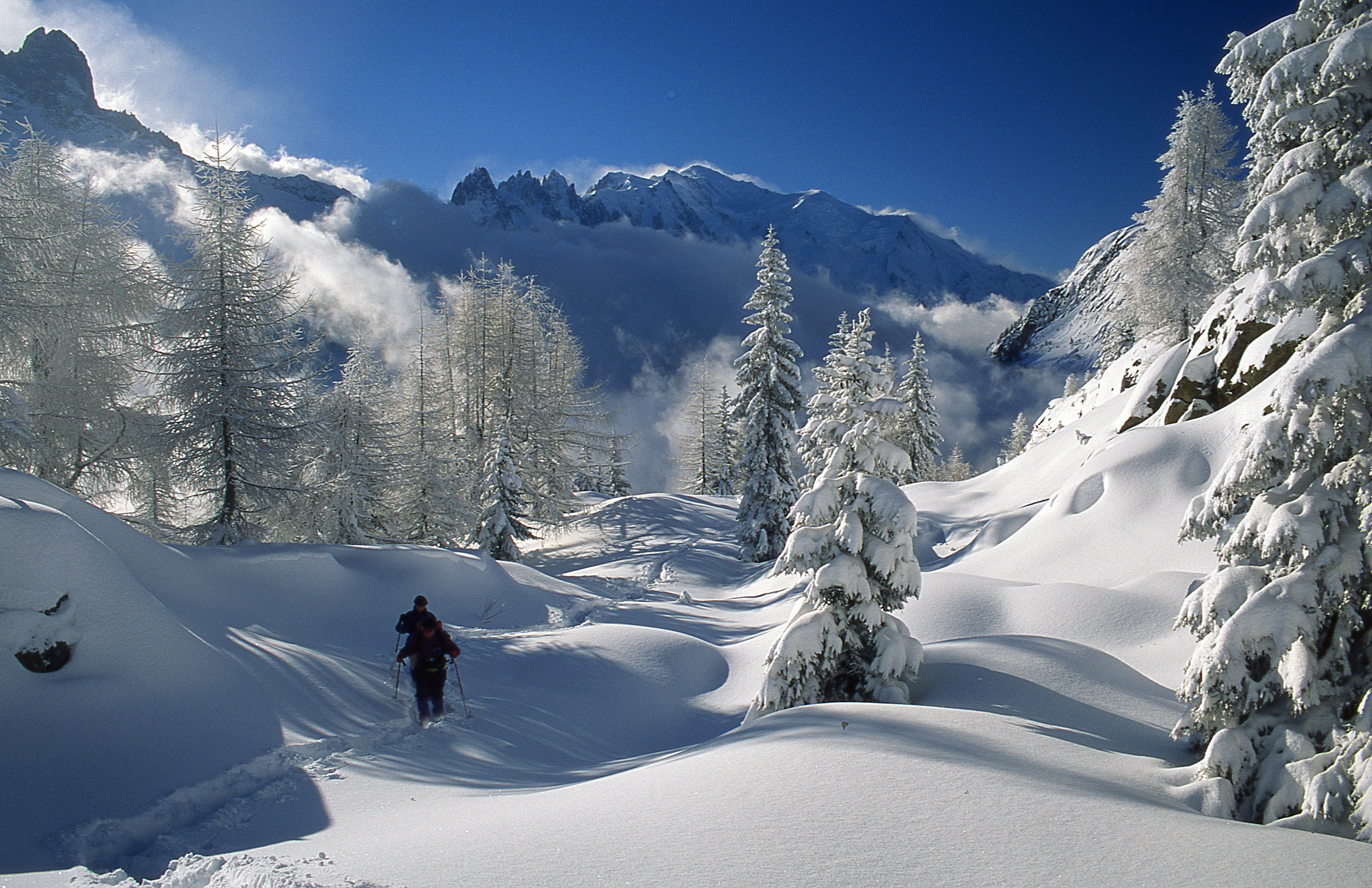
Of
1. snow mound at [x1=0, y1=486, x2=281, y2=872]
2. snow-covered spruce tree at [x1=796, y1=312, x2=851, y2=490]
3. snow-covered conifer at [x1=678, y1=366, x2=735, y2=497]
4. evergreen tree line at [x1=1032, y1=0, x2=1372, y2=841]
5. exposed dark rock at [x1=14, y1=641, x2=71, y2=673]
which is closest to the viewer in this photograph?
evergreen tree line at [x1=1032, y1=0, x2=1372, y2=841]

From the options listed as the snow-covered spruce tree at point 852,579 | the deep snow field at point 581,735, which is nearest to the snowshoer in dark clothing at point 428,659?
the deep snow field at point 581,735

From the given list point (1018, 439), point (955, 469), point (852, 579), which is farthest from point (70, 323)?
point (1018, 439)

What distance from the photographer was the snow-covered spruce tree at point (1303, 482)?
4.34 meters

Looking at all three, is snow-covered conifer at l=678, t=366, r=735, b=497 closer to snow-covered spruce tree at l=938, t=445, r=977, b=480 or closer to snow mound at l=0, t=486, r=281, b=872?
snow-covered spruce tree at l=938, t=445, r=977, b=480

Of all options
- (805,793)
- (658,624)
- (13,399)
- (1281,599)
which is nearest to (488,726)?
(805,793)

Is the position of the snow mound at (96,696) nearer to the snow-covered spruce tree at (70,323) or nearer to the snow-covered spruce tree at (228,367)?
the snow-covered spruce tree at (228,367)

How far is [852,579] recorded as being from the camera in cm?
835

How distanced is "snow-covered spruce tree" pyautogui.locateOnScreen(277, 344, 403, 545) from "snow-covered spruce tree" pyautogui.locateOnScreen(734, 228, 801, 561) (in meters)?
14.1

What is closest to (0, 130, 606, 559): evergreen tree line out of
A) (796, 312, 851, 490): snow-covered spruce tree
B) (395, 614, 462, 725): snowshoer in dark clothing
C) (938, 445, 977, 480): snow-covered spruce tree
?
(395, 614, 462, 725): snowshoer in dark clothing

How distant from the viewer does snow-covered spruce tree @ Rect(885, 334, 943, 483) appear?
4091cm

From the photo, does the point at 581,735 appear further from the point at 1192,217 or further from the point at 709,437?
the point at 709,437

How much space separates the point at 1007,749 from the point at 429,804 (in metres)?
5.03

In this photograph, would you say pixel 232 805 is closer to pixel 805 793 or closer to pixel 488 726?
pixel 488 726

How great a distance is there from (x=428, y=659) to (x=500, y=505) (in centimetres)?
1743
